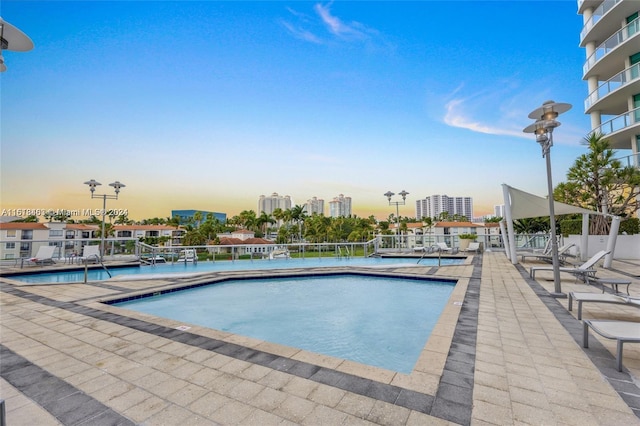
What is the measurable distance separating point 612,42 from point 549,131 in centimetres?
1776

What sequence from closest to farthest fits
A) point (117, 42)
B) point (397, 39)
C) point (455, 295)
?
point (455, 295) < point (117, 42) < point (397, 39)

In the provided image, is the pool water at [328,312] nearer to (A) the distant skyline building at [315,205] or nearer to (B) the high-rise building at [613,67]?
(B) the high-rise building at [613,67]

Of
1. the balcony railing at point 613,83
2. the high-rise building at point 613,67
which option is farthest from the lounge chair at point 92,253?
the balcony railing at point 613,83

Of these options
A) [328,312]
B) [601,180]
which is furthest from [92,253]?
[601,180]

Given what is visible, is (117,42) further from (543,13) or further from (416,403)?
(543,13)

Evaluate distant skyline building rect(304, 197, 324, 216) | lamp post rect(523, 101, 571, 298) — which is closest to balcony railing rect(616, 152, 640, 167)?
lamp post rect(523, 101, 571, 298)

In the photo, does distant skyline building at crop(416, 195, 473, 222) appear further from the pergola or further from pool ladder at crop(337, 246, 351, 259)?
the pergola

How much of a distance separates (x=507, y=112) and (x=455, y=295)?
13.1 meters

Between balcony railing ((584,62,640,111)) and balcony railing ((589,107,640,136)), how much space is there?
1.61 metres

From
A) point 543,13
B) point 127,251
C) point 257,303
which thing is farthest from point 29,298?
point 543,13

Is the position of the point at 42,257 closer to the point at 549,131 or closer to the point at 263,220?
the point at 549,131

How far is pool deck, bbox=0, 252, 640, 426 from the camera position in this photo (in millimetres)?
1892

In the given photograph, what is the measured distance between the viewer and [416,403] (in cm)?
201

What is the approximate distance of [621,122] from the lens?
1523cm
